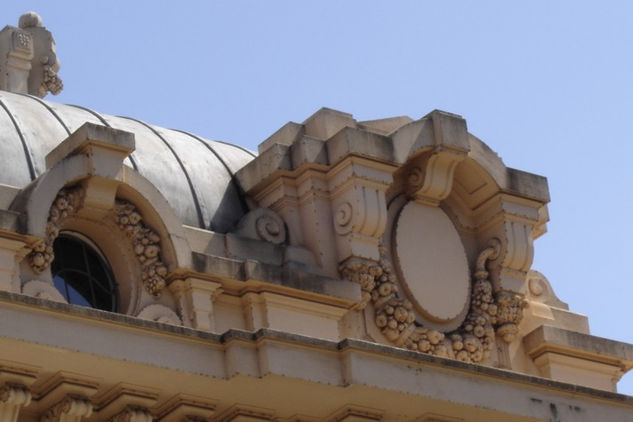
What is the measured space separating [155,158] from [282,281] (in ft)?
9.36

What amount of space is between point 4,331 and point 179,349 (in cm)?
216

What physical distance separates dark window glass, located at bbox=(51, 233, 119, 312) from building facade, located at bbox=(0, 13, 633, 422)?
23 mm

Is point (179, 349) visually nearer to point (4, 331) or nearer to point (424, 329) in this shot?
point (4, 331)

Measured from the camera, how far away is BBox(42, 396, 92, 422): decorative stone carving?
2133 cm

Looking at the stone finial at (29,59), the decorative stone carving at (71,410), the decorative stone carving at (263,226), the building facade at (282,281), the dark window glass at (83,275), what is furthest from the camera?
the stone finial at (29,59)

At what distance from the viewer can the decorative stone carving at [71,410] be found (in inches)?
840

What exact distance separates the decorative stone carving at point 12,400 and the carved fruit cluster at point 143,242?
9.31 ft

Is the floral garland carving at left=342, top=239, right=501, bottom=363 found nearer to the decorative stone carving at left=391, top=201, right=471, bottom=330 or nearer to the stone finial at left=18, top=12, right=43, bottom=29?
the decorative stone carving at left=391, top=201, right=471, bottom=330

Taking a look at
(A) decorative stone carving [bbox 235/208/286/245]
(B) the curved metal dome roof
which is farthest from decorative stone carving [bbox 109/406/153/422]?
(A) decorative stone carving [bbox 235/208/286/245]

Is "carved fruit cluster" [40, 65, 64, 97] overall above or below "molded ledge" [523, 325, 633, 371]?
above

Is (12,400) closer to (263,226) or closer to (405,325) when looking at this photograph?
(263,226)

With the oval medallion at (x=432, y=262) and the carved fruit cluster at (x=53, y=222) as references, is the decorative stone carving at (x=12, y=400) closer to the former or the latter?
the carved fruit cluster at (x=53, y=222)

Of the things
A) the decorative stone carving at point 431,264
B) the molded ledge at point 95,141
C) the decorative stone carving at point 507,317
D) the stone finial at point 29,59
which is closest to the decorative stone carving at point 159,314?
the molded ledge at point 95,141

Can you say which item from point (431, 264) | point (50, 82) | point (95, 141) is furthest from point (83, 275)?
point (50, 82)
